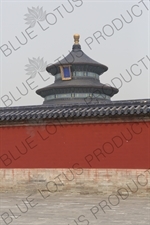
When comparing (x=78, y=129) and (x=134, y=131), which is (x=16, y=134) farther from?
(x=134, y=131)

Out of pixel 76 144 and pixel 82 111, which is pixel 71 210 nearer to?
pixel 76 144

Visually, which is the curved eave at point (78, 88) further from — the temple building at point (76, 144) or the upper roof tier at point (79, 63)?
the temple building at point (76, 144)

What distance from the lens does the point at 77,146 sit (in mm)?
10711

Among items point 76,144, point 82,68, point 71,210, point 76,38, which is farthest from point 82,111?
point 76,38

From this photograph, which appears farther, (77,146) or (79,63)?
(79,63)

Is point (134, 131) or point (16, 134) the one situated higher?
point (16, 134)

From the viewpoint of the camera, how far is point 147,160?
390 inches

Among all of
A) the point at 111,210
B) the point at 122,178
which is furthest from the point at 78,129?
the point at 111,210

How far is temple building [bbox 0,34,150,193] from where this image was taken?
10.1 meters

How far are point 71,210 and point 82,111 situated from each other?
3.43 metres

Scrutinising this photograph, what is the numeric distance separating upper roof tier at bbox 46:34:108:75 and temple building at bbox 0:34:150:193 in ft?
27.1

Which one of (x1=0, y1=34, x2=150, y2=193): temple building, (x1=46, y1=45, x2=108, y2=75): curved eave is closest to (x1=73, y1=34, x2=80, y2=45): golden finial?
(x1=46, y1=45, x2=108, y2=75): curved eave

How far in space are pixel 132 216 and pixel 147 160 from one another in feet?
9.34

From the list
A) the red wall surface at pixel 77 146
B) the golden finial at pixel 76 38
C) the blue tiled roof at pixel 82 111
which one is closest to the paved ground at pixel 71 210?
the red wall surface at pixel 77 146
